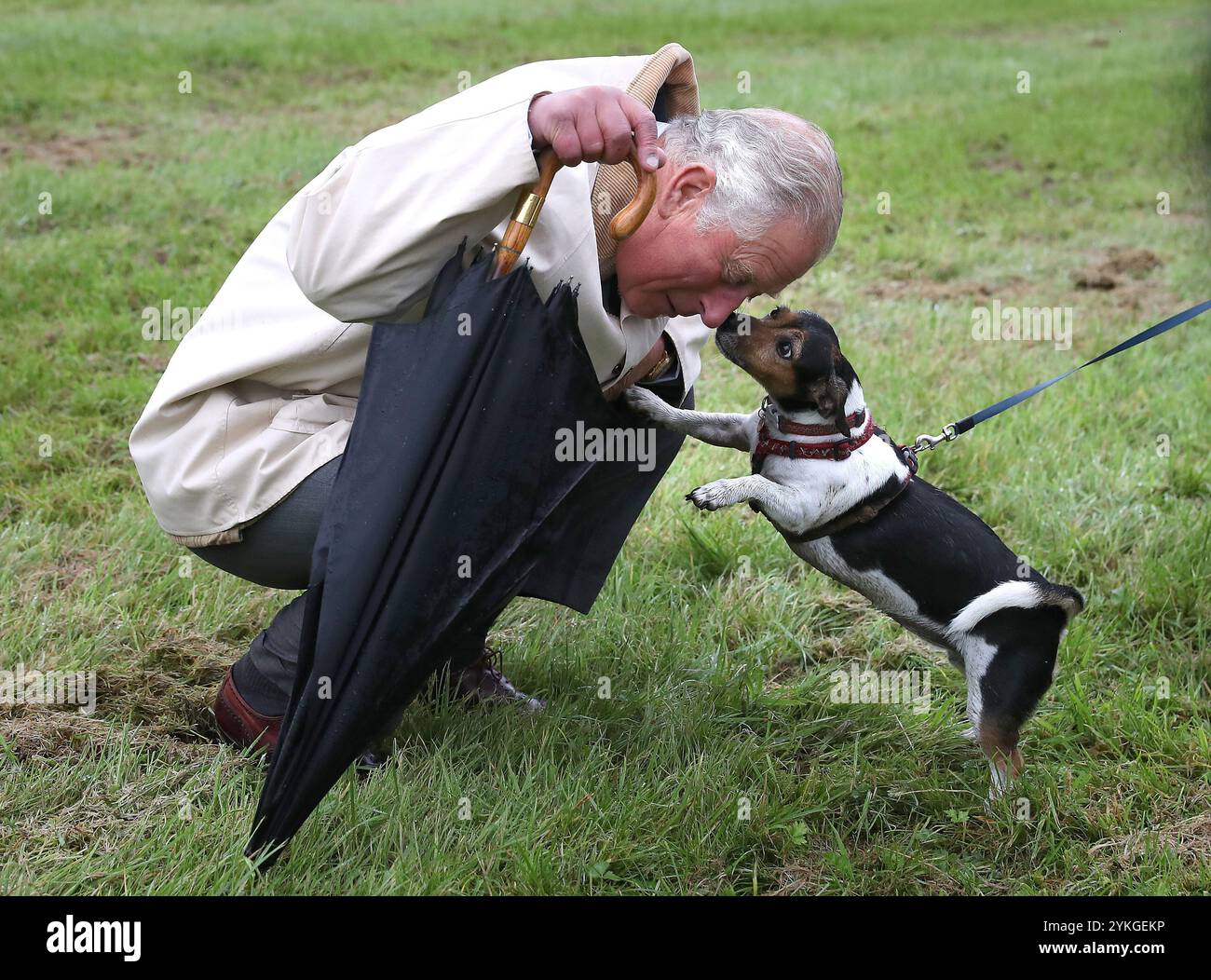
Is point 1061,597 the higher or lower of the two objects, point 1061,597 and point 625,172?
the lower

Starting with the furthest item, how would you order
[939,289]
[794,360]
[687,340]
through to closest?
Answer: [939,289], [687,340], [794,360]

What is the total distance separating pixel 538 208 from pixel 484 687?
1.36 meters

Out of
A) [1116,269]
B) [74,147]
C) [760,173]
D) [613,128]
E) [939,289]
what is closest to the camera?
[613,128]

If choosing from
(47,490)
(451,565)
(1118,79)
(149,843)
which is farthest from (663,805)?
(1118,79)

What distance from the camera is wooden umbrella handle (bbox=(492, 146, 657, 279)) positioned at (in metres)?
2.10

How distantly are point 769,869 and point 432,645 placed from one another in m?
0.96

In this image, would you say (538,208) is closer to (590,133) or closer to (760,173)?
(590,133)

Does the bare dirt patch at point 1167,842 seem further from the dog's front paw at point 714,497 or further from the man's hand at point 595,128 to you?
the man's hand at point 595,128

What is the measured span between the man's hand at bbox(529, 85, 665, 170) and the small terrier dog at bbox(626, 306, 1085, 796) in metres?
0.64

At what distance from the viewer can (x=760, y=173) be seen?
2.34 m

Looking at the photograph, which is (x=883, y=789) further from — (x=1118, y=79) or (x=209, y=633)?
(x=1118, y=79)

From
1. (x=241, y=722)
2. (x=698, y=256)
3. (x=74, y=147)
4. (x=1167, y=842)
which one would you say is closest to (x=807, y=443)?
(x=698, y=256)

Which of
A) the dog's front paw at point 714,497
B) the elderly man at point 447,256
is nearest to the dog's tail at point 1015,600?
the dog's front paw at point 714,497

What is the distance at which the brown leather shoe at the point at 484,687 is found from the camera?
117 inches
